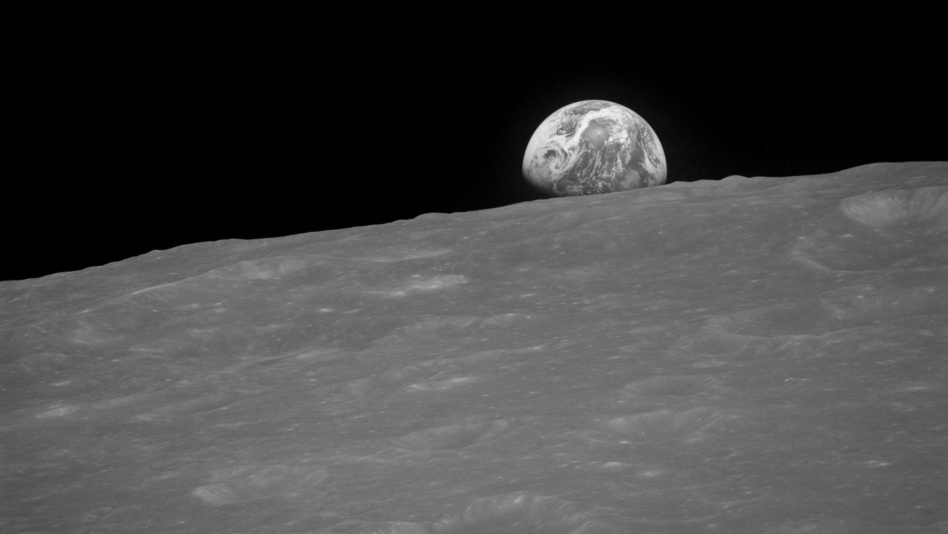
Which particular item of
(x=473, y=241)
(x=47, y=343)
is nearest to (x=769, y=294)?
(x=473, y=241)

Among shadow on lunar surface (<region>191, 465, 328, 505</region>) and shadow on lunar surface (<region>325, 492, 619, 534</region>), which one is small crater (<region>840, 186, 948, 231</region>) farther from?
shadow on lunar surface (<region>191, 465, 328, 505</region>)

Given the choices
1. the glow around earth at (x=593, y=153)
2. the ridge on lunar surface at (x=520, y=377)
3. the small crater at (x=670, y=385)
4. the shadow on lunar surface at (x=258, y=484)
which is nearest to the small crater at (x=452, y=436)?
the ridge on lunar surface at (x=520, y=377)

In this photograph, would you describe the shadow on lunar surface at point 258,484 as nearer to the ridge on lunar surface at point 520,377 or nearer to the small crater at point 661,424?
the ridge on lunar surface at point 520,377

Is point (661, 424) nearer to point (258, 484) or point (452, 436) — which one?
point (452, 436)

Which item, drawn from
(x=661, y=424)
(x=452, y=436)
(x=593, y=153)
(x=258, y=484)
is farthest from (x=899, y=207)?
(x=593, y=153)

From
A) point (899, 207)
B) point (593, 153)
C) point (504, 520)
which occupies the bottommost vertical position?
point (504, 520)

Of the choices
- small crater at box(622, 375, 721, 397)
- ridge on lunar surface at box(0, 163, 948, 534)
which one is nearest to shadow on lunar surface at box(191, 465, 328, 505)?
ridge on lunar surface at box(0, 163, 948, 534)

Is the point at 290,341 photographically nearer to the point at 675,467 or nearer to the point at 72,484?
the point at 72,484
